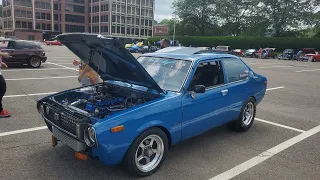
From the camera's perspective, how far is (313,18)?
160ft

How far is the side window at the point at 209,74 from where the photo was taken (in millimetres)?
4461

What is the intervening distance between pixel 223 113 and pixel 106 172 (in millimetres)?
2162

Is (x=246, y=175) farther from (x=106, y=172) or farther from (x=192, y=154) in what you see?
A: (x=106, y=172)

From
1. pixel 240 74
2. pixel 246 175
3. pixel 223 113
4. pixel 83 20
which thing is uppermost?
pixel 83 20

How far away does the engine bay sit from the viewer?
3.68m

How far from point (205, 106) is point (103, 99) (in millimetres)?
1549

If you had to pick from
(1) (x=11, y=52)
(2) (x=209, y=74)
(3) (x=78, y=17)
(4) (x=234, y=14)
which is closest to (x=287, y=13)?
(4) (x=234, y=14)

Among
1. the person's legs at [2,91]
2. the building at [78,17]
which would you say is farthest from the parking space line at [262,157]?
the building at [78,17]

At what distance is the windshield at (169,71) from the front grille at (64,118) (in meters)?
1.39

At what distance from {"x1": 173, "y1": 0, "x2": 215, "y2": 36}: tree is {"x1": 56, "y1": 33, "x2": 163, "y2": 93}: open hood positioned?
66.1m

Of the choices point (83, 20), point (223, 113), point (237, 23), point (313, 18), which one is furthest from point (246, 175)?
point (83, 20)

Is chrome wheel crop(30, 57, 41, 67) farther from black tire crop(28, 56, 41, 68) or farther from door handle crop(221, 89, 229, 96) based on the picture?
door handle crop(221, 89, 229, 96)

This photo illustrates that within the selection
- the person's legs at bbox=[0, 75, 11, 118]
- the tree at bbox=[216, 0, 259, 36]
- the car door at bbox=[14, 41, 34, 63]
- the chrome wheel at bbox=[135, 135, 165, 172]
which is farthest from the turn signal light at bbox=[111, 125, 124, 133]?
the tree at bbox=[216, 0, 259, 36]

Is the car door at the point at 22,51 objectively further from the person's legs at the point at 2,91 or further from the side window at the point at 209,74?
the side window at the point at 209,74
